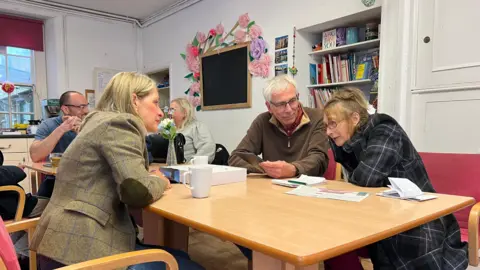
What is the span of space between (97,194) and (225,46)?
Result: 3.43 metres

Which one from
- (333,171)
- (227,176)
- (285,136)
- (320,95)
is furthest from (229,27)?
(227,176)

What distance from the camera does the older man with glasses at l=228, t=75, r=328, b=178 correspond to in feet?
5.86

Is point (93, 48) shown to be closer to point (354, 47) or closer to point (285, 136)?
point (354, 47)

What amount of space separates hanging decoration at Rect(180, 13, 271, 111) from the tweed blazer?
2.85 meters

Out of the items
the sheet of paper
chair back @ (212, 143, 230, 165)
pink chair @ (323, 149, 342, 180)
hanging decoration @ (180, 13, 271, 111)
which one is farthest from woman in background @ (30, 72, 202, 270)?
hanging decoration @ (180, 13, 271, 111)

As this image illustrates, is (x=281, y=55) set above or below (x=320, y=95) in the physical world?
above

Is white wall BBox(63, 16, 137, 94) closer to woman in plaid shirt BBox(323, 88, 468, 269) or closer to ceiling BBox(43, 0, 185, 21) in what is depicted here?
ceiling BBox(43, 0, 185, 21)

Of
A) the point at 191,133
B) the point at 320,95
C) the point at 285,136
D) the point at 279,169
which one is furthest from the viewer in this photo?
the point at 320,95

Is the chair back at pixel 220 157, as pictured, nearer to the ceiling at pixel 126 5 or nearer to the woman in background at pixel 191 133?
the woman in background at pixel 191 133

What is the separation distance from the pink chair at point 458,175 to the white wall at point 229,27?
1603 millimetres

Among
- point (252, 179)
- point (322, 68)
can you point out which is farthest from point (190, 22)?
point (252, 179)

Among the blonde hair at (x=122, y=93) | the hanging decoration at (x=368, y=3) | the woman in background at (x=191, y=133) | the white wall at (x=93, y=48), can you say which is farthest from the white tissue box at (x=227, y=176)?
the white wall at (x=93, y=48)

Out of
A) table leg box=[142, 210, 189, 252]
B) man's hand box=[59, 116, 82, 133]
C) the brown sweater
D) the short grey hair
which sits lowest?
table leg box=[142, 210, 189, 252]

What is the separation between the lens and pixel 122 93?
125 centimetres
